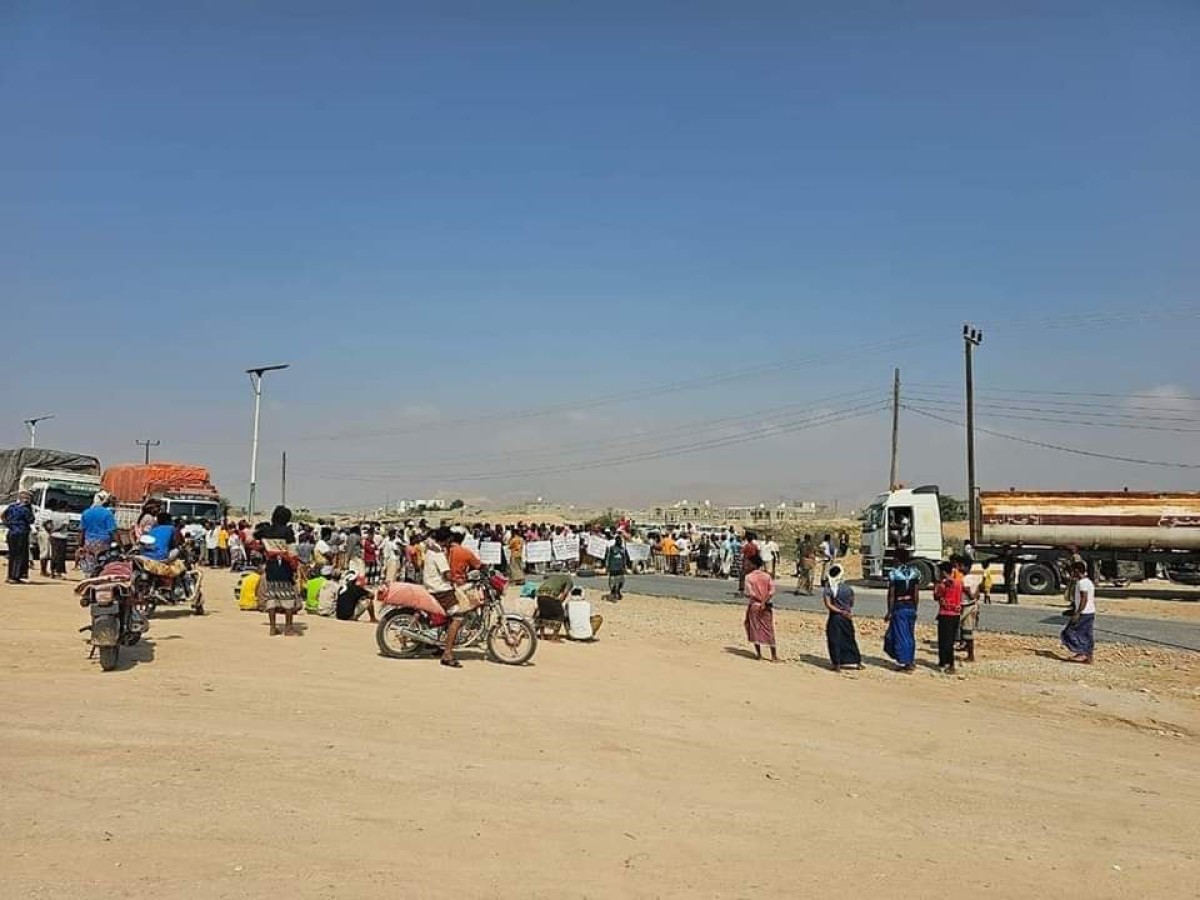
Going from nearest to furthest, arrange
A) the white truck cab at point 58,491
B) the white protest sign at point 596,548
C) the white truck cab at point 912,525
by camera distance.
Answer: the white truck cab at point 58,491 → the white truck cab at point 912,525 → the white protest sign at point 596,548

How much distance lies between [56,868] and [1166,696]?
45.6ft

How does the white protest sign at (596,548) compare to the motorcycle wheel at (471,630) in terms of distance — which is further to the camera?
the white protest sign at (596,548)

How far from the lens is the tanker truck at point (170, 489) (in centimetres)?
3109

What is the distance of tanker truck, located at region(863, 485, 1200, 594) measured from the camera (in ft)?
95.1

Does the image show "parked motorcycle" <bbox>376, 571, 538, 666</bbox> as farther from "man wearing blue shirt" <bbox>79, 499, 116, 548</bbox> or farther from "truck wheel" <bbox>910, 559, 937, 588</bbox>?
"truck wheel" <bbox>910, 559, 937, 588</bbox>

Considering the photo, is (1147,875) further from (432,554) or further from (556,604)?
(556,604)

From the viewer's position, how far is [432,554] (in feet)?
40.0

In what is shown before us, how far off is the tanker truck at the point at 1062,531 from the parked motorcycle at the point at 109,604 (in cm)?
2430

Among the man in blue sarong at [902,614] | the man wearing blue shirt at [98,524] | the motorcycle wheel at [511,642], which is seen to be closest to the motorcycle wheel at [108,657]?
the man wearing blue shirt at [98,524]

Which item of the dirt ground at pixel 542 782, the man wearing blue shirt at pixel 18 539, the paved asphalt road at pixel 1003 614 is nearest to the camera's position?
the dirt ground at pixel 542 782

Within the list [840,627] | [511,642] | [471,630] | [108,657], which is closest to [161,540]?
[108,657]

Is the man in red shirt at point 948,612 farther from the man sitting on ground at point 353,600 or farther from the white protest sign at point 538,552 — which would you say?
the white protest sign at point 538,552

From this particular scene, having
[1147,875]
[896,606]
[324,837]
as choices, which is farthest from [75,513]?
[1147,875]

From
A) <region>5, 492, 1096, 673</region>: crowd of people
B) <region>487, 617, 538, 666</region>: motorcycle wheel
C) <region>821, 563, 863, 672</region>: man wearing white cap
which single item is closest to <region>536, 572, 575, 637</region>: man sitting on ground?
<region>5, 492, 1096, 673</region>: crowd of people
